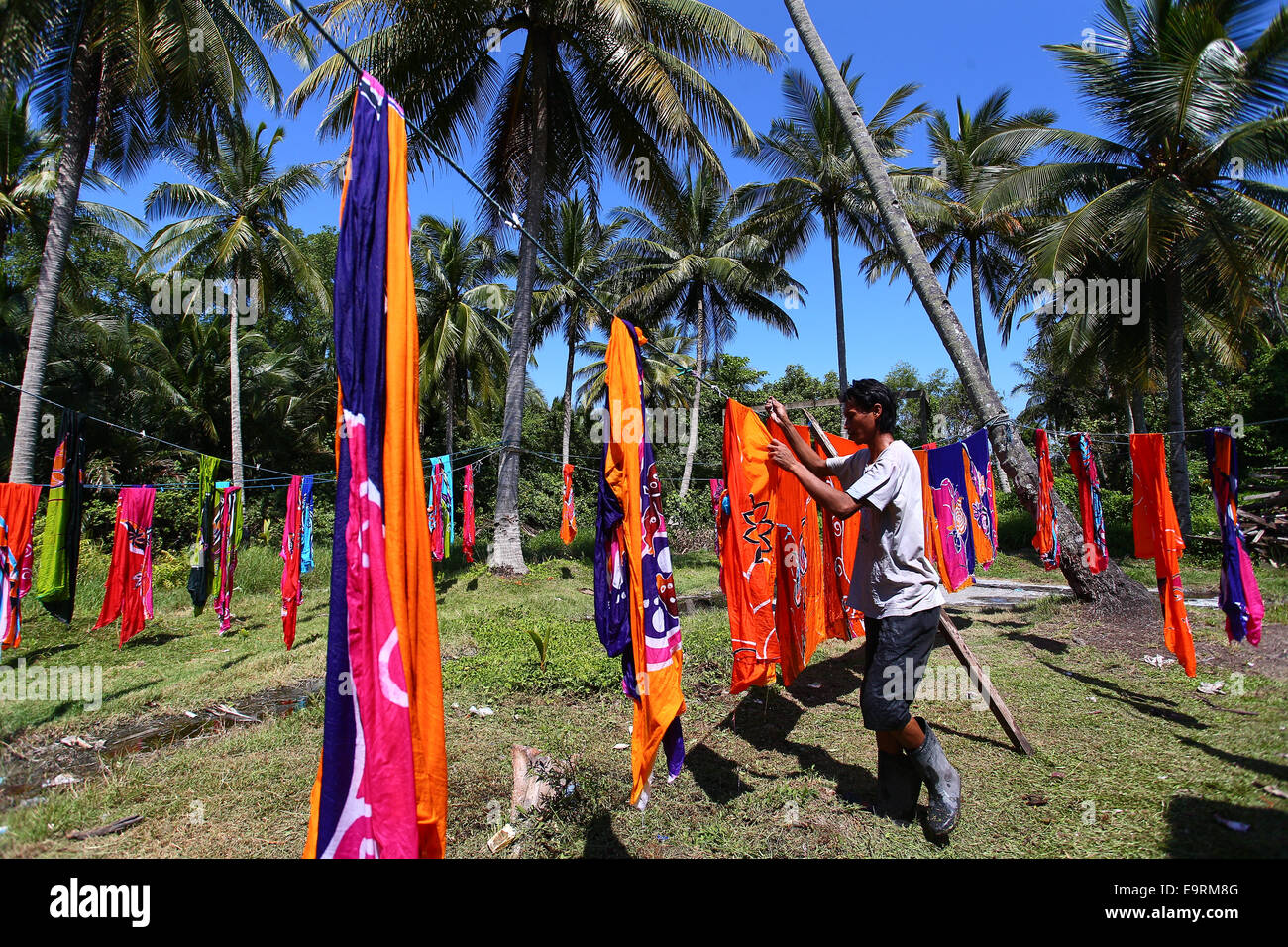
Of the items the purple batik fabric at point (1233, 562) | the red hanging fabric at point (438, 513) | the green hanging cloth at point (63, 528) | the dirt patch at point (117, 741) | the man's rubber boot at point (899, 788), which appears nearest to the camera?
the man's rubber boot at point (899, 788)

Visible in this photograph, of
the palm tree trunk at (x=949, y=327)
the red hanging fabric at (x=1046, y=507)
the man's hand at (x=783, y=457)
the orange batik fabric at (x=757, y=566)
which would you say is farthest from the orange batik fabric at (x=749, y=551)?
the red hanging fabric at (x=1046, y=507)

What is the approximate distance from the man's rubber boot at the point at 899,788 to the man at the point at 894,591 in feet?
0.13

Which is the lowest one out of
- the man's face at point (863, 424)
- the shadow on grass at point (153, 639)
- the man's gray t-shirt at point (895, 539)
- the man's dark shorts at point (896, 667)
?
the shadow on grass at point (153, 639)

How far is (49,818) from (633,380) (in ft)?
14.5

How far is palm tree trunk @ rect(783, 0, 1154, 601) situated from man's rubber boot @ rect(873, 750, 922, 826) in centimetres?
502

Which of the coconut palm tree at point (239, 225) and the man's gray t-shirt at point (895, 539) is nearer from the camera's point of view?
the man's gray t-shirt at point (895, 539)

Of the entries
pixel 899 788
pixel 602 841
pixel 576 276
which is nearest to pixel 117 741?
pixel 602 841

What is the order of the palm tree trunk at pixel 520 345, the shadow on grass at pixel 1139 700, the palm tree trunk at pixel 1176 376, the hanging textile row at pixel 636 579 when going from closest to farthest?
the hanging textile row at pixel 636 579, the shadow on grass at pixel 1139 700, the palm tree trunk at pixel 520 345, the palm tree trunk at pixel 1176 376

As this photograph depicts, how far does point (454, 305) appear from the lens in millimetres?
20156

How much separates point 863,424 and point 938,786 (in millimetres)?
1965

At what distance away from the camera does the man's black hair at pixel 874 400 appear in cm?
356

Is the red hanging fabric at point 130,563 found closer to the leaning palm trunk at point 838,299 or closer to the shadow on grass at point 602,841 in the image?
the shadow on grass at point 602,841

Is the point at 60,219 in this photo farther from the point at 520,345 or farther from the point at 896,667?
the point at 896,667

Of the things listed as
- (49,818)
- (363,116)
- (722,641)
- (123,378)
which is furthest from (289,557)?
(123,378)
